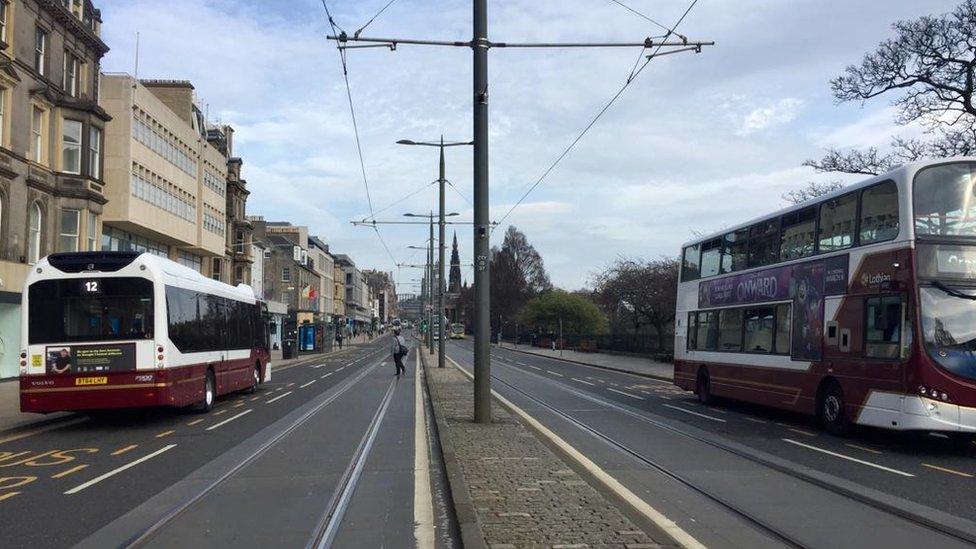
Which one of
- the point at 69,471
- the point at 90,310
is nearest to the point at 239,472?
the point at 69,471

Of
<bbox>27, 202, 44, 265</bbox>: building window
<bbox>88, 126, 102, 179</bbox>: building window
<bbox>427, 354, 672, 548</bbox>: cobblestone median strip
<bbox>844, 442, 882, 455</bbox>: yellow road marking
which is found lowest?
<bbox>844, 442, 882, 455</bbox>: yellow road marking

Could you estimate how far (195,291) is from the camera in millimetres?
17375

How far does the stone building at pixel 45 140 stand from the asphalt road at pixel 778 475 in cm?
1908

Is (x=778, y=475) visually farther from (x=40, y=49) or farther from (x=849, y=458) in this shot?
(x=40, y=49)

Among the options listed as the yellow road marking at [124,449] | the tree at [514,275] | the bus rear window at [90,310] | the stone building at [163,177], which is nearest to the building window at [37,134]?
the stone building at [163,177]

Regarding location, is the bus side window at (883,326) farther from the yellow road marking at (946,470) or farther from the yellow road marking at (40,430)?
the yellow road marking at (40,430)

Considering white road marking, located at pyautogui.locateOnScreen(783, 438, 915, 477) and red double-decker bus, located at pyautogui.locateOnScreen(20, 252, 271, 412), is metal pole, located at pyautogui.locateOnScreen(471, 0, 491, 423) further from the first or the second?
red double-decker bus, located at pyautogui.locateOnScreen(20, 252, 271, 412)

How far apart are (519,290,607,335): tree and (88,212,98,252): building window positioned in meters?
54.9

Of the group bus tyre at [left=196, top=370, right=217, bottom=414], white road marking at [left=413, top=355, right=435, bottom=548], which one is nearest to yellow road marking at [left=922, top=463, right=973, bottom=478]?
white road marking at [left=413, top=355, right=435, bottom=548]

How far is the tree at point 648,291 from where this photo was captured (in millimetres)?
50281

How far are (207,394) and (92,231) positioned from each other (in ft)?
53.9

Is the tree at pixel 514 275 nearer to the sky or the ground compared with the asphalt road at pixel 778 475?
nearer to the sky

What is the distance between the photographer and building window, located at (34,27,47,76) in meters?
27.9

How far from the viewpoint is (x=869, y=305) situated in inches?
528
